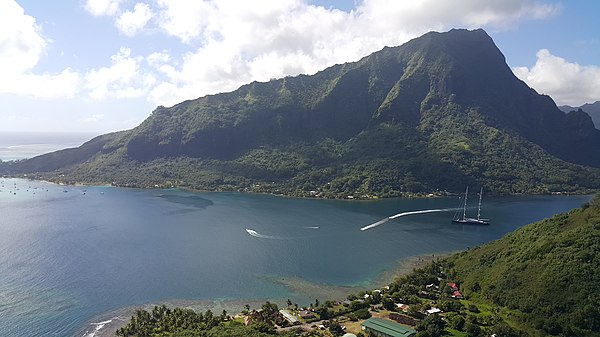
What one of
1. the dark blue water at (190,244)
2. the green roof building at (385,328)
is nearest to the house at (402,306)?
the green roof building at (385,328)

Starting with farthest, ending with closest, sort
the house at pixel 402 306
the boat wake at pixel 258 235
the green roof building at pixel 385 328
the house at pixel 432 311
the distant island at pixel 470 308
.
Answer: the boat wake at pixel 258 235 < the house at pixel 402 306 < the house at pixel 432 311 < the distant island at pixel 470 308 < the green roof building at pixel 385 328

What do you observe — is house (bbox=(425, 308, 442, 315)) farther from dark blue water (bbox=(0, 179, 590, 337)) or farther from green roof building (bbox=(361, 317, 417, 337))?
dark blue water (bbox=(0, 179, 590, 337))

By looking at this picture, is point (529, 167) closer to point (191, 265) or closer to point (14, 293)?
point (191, 265)

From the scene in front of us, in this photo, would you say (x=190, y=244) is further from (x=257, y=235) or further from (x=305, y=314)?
(x=305, y=314)

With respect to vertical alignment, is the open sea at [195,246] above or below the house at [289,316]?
above

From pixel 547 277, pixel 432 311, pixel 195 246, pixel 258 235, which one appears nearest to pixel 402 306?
pixel 432 311

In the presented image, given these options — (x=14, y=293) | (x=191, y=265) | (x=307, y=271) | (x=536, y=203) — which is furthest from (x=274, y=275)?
(x=536, y=203)

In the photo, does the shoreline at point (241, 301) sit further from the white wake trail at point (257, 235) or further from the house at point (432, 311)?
the white wake trail at point (257, 235)
